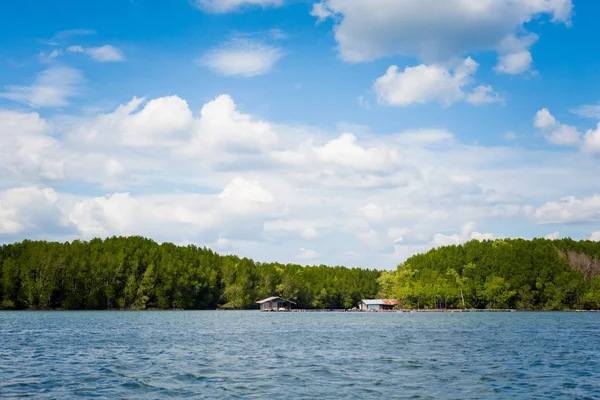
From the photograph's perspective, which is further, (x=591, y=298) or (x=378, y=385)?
(x=591, y=298)

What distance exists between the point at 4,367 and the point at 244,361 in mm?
15441

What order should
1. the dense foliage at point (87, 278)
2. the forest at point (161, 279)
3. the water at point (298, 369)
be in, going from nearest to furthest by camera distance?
the water at point (298, 369), the dense foliage at point (87, 278), the forest at point (161, 279)

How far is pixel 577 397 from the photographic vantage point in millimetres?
28047

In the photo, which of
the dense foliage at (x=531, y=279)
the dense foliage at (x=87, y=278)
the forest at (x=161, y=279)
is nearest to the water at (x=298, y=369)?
the dense foliage at (x=87, y=278)

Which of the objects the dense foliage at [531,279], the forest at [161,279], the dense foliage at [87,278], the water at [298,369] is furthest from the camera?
the dense foliage at [531,279]

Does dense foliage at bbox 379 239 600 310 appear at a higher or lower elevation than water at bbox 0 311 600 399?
higher

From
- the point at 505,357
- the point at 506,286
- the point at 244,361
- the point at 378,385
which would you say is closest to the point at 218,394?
the point at 378,385

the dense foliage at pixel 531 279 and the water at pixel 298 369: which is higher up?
the dense foliage at pixel 531 279

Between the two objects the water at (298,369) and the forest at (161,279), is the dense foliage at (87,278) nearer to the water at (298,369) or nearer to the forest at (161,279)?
the forest at (161,279)

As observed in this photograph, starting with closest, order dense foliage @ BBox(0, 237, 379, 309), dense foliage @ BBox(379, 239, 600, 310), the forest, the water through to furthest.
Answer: the water < dense foliage @ BBox(0, 237, 379, 309) < the forest < dense foliage @ BBox(379, 239, 600, 310)

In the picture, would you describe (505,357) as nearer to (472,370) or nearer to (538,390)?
(472,370)

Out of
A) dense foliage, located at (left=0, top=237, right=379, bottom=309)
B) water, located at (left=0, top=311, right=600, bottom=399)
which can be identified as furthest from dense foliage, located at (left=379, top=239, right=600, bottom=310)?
water, located at (left=0, top=311, right=600, bottom=399)

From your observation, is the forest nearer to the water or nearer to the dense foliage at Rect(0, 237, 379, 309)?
the dense foliage at Rect(0, 237, 379, 309)

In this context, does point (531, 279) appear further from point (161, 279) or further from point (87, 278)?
point (87, 278)
